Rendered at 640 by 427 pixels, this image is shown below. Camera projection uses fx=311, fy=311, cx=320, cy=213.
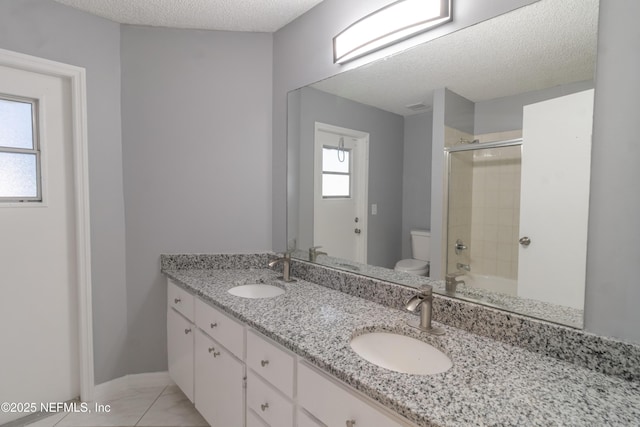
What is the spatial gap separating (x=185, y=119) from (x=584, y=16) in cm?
202

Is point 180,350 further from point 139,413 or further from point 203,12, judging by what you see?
point 203,12

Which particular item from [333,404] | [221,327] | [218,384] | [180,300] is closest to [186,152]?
[180,300]

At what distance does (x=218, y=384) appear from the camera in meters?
1.53

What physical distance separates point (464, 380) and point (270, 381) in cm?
71

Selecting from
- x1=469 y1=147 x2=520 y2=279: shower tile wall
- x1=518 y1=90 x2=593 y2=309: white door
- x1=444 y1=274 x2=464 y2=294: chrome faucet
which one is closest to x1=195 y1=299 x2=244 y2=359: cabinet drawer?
x1=444 y1=274 x2=464 y2=294: chrome faucet

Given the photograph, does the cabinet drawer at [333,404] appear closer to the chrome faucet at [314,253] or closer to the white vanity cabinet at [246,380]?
the white vanity cabinet at [246,380]

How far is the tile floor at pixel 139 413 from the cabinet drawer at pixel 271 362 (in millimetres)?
892

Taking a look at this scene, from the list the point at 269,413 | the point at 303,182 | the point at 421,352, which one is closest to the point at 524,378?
the point at 421,352

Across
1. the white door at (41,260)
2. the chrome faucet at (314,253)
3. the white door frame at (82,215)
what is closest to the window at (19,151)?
the white door at (41,260)

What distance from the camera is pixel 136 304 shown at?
6.81 feet

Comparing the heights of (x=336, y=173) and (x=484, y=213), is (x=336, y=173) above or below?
above

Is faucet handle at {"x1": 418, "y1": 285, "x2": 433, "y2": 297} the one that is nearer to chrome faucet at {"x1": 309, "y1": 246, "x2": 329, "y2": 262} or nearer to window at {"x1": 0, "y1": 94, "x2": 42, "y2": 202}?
chrome faucet at {"x1": 309, "y1": 246, "x2": 329, "y2": 262}

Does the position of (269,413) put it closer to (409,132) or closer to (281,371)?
(281,371)

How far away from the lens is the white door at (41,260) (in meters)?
1.68
